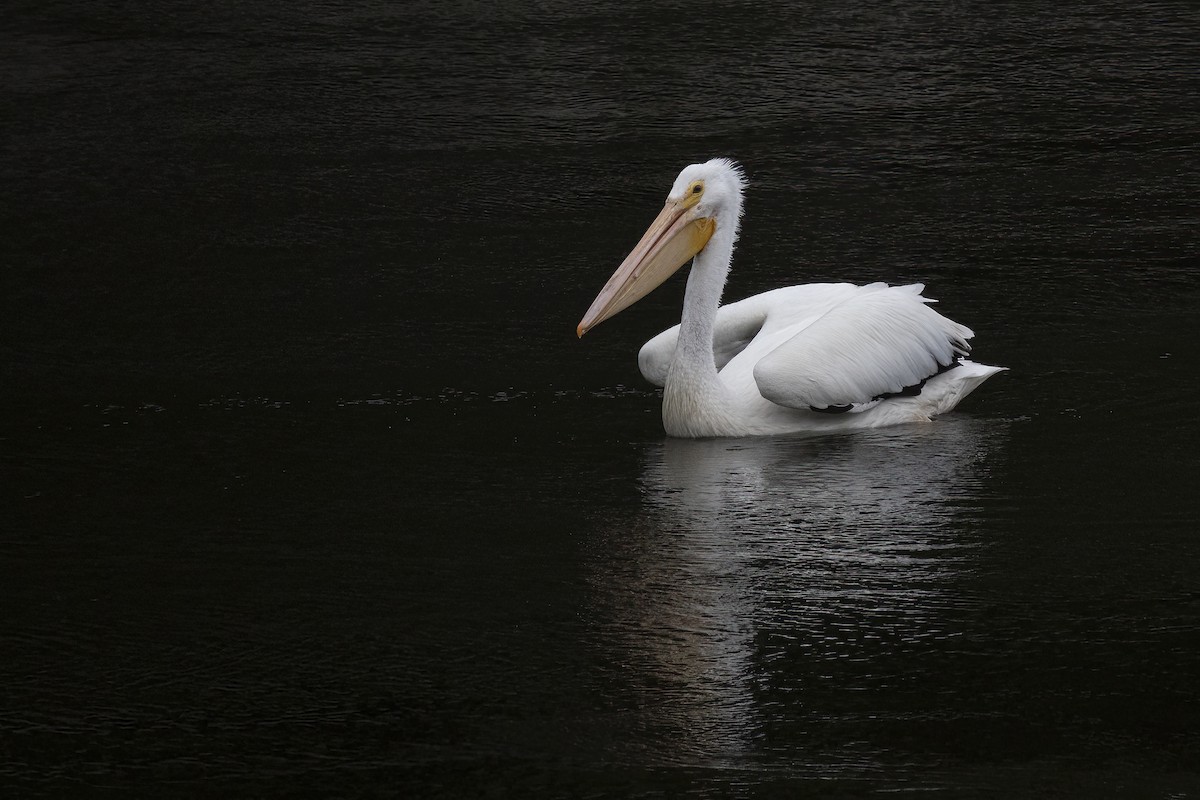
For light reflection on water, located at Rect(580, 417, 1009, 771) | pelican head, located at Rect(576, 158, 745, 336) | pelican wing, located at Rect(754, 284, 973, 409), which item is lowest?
light reflection on water, located at Rect(580, 417, 1009, 771)

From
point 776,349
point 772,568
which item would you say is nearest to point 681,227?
point 776,349

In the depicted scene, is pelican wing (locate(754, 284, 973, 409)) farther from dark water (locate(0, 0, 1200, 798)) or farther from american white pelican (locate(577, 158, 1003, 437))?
dark water (locate(0, 0, 1200, 798))

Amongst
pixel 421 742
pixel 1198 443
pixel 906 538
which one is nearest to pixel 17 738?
pixel 421 742

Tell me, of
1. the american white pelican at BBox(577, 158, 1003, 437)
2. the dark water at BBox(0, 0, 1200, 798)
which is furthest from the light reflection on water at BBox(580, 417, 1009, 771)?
the american white pelican at BBox(577, 158, 1003, 437)

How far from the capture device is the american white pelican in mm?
5293

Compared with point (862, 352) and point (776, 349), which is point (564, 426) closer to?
point (776, 349)

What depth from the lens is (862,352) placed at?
17.7ft

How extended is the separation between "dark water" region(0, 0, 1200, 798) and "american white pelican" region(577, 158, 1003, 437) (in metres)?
0.13

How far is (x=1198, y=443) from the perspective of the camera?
485 cm

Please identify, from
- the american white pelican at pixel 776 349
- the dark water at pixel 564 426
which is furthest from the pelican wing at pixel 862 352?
the dark water at pixel 564 426

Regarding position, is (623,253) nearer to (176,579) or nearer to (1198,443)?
(1198,443)

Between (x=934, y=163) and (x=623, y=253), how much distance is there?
1.76m

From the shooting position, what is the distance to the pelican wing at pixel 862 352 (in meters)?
5.18

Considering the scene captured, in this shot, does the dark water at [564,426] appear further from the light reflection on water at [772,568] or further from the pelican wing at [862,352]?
the pelican wing at [862,352]
